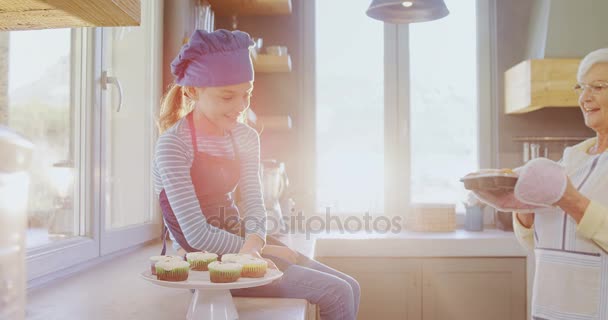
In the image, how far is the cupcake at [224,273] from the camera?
0.93 meters

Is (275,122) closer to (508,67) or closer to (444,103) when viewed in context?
(444,103)

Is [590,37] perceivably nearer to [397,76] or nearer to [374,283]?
[397,76]

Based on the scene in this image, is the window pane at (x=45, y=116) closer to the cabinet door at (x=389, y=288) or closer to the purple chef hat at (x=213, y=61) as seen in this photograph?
the purple chef hat at (x=213, y=61)

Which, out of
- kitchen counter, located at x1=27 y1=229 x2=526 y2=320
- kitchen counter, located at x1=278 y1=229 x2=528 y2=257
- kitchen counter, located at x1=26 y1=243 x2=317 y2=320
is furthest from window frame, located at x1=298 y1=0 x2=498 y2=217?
kitchen counter, located at x1=26 y1=243 x2=317 y2=320

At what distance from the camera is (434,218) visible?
3.10 metres

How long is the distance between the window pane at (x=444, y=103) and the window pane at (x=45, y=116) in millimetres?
2254

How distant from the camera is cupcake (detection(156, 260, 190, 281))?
929 millimetres

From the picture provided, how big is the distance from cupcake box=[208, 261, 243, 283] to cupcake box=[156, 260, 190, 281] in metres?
0.04

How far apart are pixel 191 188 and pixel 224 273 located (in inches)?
12.1

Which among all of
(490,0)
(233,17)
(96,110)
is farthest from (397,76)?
(96,110)

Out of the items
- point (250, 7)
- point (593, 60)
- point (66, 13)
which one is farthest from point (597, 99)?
point (250, 7)

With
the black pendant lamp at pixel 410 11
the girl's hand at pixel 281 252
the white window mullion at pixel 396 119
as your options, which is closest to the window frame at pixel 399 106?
the white window mullion at pixel 396 119

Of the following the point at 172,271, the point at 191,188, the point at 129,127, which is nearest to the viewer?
the point at 172,271

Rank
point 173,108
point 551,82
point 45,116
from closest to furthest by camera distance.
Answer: point 173,108, point 45,116, point 551,82
